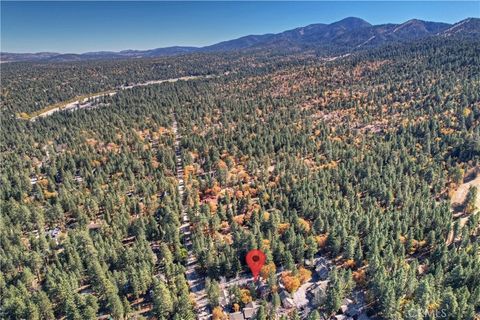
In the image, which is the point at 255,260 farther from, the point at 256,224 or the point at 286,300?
the point at 286,300

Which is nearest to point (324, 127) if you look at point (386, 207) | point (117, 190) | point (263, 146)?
point (263, 146)

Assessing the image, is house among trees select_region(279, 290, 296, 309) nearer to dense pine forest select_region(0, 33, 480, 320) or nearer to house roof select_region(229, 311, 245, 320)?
dense pine forest select_region(0, 33, 480, 320)

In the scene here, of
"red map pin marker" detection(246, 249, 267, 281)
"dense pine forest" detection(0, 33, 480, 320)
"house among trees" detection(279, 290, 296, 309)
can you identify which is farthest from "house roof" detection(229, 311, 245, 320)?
"red map pin marker" detection(246, 249, 267, 281)

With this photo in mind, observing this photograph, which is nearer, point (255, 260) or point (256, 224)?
point (255, 260)

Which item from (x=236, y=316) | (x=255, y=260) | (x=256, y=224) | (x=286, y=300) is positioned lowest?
(x=236, y=316)

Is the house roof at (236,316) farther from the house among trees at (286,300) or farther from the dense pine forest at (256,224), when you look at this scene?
the house among trees at (286,300)

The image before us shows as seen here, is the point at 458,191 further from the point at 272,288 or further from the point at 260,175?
the point at 272,288

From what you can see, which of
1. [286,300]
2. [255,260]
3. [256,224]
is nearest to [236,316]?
[286,300]

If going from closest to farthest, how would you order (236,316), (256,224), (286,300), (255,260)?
(236,316), (286,300), (255,260), (256,224)
